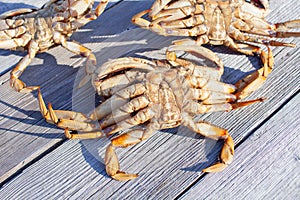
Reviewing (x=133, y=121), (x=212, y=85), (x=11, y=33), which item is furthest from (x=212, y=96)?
(x=11, y=33)

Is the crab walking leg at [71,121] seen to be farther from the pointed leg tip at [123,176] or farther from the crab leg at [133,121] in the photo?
the pointed leg tip at [123,176]

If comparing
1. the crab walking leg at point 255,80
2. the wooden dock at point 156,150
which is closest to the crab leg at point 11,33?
the wooden dock at point 156,150

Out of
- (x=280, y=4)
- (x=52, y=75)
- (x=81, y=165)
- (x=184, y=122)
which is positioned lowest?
(x=81, y=165)

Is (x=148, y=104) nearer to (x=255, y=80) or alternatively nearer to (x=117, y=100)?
(x=117, y=100)

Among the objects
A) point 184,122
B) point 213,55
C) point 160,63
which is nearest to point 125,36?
point 160,63

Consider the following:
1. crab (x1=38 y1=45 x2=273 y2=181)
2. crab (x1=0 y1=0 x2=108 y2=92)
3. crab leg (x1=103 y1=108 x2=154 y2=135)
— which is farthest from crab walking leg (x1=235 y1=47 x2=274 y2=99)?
crab (x1=0 y1=0 x2=108 y2=92)

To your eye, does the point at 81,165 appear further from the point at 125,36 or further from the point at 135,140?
the point at 125,36
